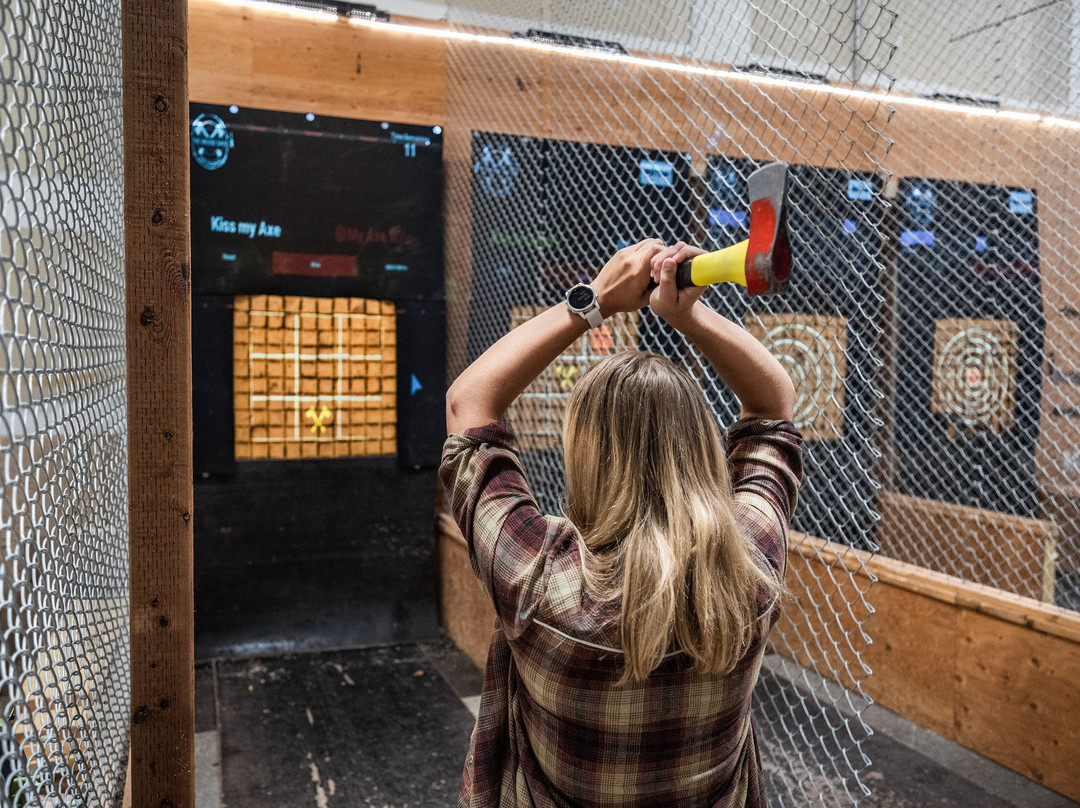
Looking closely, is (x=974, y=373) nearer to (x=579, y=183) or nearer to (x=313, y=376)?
(x=579, y=183)

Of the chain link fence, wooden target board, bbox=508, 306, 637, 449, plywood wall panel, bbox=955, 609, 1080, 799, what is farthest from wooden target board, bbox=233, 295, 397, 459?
plywood wall panel, bbox=955, 609, 1080, 799

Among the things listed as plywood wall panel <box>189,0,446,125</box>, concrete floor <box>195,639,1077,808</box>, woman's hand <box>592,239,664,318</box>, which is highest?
plywood wall panel <box>189,0,446,125</box>

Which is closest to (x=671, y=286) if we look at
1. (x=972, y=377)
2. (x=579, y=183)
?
(x=579, y=183)

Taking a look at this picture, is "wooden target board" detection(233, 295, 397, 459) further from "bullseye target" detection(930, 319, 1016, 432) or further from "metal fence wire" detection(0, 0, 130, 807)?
"bullseye target" detection(930, 319, 1016, 432)

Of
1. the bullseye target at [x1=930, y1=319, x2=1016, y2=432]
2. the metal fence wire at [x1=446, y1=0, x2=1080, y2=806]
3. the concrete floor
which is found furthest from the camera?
the bullseye target at [x1=930, y1=319, x2=1016, y2=432]

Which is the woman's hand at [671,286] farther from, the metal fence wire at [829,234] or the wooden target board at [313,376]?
the wooden target board at [313,376]

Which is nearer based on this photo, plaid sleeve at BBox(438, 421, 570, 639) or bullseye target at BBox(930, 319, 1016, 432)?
plaid sleeve at BBox(438, 421, 570, 639)

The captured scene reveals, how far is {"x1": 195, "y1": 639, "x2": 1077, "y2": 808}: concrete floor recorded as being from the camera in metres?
2.06

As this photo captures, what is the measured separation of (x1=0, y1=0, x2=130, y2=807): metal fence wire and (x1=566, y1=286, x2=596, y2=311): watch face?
47 centimetres

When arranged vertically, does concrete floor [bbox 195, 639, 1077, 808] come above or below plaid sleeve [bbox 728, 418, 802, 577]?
below

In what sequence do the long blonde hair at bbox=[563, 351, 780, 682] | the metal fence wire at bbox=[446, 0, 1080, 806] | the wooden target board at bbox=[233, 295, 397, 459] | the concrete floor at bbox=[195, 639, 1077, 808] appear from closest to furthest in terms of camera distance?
the long blonde hair at bbox=[563, 351, 780, 682] < the concrete floor at bbox=[195, 639, 1077, 808] < the metal fence wire at bbox=[446, 0, 1080, 806] < the wooden target board at bbox=[233, 295, 397, 459]

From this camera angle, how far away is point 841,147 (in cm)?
354

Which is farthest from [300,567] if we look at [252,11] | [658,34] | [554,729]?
[554,729]

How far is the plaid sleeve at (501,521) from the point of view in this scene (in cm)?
72
